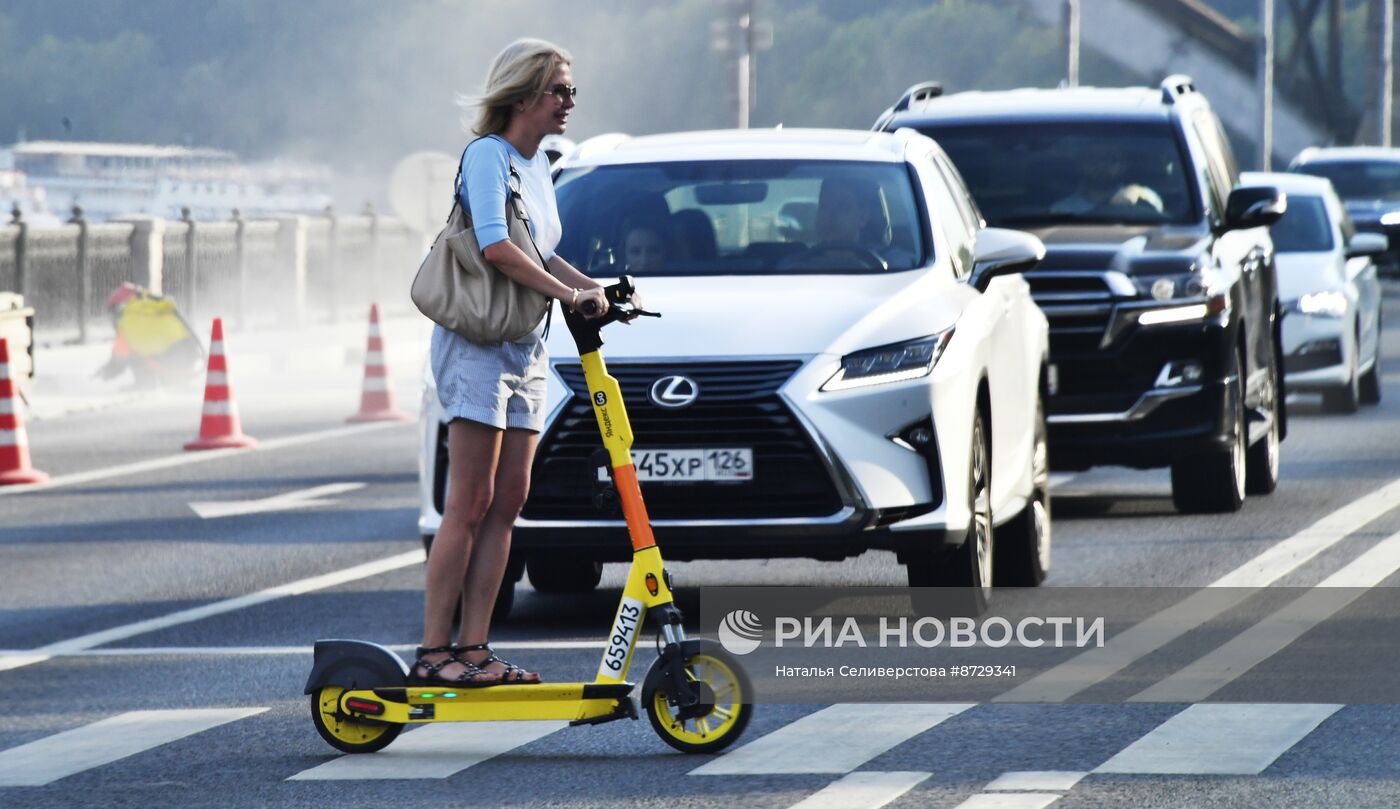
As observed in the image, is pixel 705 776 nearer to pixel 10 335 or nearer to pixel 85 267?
pixel 10 335

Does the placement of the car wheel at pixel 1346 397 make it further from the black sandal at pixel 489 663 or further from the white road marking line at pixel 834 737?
the black sandal at pixel 489 663

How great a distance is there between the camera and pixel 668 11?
10194 centimetres

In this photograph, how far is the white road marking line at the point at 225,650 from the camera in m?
9.01

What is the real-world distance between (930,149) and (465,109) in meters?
3.89

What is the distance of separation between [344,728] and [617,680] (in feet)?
2.54

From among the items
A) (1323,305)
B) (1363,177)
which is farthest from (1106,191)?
(1363,177)

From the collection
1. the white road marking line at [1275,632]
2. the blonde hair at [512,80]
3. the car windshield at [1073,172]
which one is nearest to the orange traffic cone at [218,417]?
the car windshield at [1073,172]

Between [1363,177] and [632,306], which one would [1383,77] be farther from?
[632,306]

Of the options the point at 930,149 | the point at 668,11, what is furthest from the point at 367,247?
the point at 668,11

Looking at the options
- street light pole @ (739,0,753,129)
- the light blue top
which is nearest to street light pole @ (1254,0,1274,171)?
street light pole @ (739,0,753,129)

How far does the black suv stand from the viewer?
40.8ft

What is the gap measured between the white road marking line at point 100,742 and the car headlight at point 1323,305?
12671 millimetres

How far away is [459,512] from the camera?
6.98m

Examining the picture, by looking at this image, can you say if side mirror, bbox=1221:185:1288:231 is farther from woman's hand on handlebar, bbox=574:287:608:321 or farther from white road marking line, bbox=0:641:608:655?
woman's hand on handlebar, bbox=574:287:608:321
